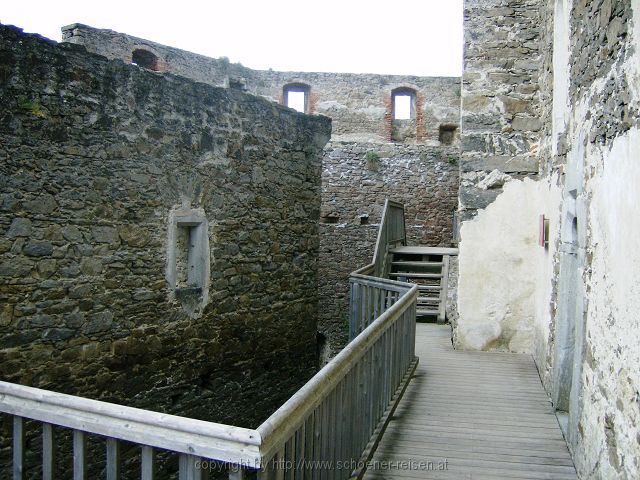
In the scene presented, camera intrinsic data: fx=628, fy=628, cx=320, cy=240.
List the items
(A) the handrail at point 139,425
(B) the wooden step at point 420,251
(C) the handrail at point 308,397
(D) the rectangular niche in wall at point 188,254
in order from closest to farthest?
(A) the handrail at point 139,425
(C) the handrail at point 308,397
(D) the rectangular niche in wall at point 188,254
(B) the wooden step at point 420,251

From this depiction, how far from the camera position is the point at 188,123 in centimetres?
629

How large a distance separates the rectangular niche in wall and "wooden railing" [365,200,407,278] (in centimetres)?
301

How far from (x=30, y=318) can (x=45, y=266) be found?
1.38 feet

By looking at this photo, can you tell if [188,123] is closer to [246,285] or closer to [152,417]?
[246,285]

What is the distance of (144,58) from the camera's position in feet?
55.8

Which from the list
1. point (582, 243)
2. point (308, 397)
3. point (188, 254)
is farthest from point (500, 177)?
point (308, 397)

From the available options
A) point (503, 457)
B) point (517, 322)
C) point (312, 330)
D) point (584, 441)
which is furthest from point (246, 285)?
point (584, 441)

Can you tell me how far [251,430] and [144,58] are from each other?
54.1 feet

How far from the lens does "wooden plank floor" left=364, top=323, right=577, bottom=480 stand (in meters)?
4.04

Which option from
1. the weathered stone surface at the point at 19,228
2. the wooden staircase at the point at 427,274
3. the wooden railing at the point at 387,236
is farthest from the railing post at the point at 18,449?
the wooden staircase at the point at 427,274

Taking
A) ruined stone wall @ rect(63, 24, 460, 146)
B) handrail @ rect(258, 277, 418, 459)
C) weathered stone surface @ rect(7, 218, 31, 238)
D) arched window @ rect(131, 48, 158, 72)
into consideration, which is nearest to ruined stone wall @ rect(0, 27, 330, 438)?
weathered stone surface @ rect(7, 218, 31, 238)

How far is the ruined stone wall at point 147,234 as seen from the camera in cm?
484

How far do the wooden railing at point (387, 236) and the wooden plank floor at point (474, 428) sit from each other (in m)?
2.85

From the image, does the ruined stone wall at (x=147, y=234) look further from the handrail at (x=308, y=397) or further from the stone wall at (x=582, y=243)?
the handrail at (x=308, y=397)
